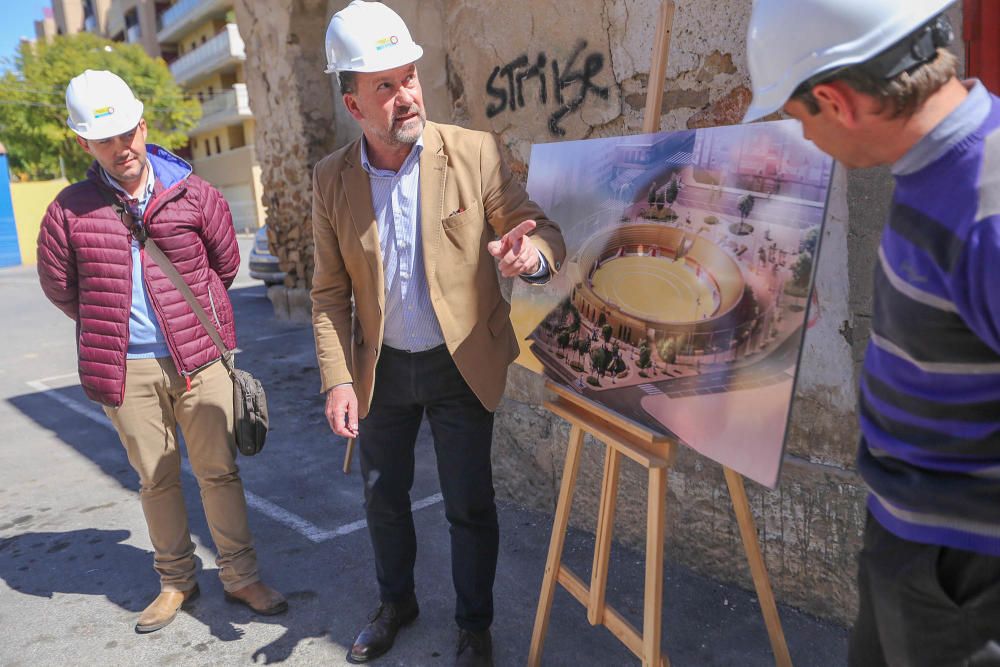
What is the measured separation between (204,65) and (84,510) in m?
31.5

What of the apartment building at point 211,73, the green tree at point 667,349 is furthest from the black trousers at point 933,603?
the apartment building at point 211,73

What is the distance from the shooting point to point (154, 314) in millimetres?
2746

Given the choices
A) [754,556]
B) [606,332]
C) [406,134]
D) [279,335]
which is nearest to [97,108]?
[406,134]

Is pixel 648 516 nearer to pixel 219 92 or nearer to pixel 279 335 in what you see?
pixel 279 335

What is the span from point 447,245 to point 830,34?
132 centimetres

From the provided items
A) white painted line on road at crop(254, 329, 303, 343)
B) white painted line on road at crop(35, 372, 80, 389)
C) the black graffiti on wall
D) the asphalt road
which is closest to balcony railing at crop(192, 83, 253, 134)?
white painted line on road at crop(254, 329, 303, 343)

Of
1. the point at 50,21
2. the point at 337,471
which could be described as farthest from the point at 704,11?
the point at 50,21

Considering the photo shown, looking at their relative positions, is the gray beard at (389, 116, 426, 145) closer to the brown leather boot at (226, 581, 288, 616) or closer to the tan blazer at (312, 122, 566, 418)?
the tan blazer at (312, 122, 566, 418)

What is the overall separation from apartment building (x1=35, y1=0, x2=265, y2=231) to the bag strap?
26.5 m

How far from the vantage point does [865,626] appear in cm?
138

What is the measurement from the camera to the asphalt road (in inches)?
105

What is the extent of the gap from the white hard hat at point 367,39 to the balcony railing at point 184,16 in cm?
3159

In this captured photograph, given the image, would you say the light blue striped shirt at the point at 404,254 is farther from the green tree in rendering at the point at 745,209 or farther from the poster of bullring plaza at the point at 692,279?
the green tree in rendering at the point at 745,209

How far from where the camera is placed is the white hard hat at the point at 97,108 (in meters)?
2.53
